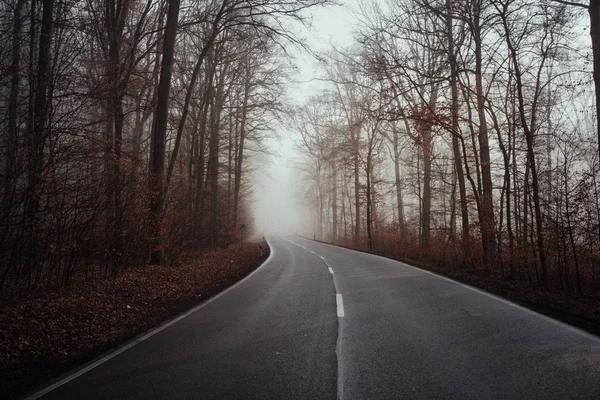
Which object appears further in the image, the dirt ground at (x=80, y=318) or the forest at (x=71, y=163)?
the forest at (x=71, y=163)

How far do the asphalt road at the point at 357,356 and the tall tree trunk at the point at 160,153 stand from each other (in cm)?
487

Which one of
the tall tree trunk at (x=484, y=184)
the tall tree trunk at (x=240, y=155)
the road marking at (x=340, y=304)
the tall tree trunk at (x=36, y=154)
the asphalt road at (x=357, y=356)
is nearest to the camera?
the asphalt road at (x=357, y=356)

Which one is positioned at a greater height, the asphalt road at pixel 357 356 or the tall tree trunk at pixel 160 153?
the tall tree trunk at pixel 160 153

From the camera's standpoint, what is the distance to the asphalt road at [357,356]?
3.90 m

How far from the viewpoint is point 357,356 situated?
4.88m

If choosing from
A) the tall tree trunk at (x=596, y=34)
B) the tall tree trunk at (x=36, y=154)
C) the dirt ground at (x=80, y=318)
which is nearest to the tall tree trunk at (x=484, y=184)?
the tall tree trunk at (x=596, y=34)

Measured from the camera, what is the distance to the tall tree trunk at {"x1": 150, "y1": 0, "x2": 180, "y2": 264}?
39.5ft

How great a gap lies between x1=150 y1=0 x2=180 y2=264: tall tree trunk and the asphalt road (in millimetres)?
4871

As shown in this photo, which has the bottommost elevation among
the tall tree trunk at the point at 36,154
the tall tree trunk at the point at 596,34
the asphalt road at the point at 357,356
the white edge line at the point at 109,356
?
the white edge line at the point at 109,356

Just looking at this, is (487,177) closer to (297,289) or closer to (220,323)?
(297,289)

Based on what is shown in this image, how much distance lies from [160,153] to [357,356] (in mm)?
9835

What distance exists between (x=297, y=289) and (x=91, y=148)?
5.89 m

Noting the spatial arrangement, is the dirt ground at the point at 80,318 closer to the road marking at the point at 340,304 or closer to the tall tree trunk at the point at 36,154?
the tall tree trunk at the point at 36,154

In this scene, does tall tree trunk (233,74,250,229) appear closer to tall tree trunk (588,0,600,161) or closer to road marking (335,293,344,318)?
tall tree trunk (588,0,600,161)
